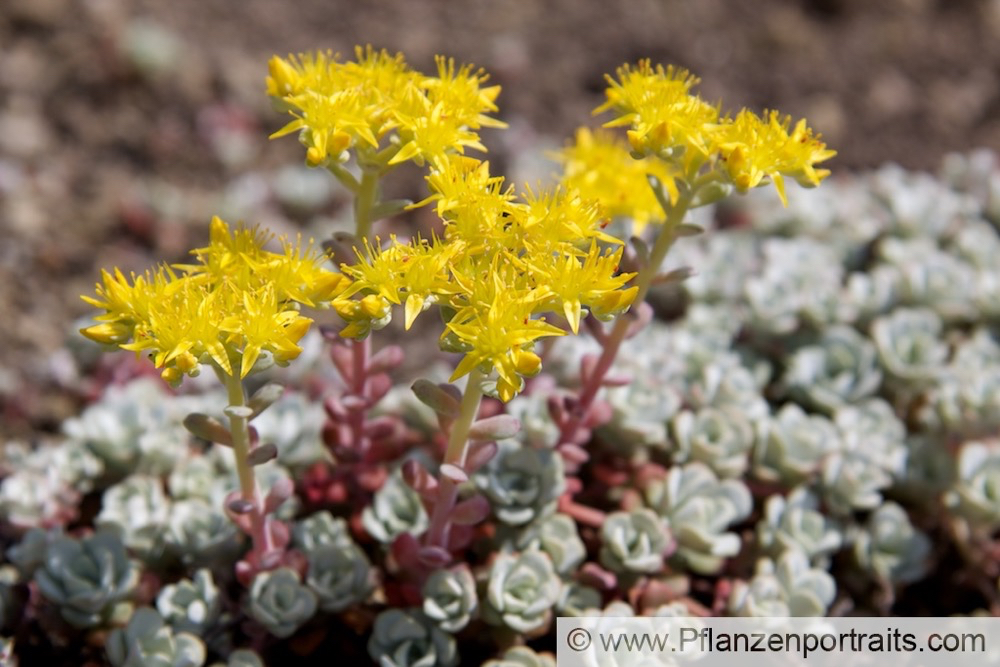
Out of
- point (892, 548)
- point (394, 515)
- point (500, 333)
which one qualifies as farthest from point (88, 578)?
point (892, 548)

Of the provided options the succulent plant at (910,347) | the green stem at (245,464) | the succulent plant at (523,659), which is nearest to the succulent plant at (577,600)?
the succulent plant at (523,659)

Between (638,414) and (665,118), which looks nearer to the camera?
(665,118)

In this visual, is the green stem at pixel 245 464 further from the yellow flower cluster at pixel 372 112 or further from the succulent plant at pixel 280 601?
the yellow flower cluster at pixel 372 112

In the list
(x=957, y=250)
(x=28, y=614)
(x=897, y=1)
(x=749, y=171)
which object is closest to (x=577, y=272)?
(x=749, y=171)

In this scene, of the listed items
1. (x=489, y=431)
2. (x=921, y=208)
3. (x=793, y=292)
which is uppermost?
(x=921, y=208)

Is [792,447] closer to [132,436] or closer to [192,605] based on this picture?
[192,605]

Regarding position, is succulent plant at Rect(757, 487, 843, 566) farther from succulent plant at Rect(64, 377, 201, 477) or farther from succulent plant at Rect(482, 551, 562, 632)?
succulent plant at Rect(64, 377, 201, 477)

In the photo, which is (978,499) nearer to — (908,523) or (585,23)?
(908,523)

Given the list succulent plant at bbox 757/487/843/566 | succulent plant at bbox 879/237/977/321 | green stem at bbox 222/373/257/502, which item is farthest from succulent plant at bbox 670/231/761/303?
green stem at bbox 222/373/257/502
